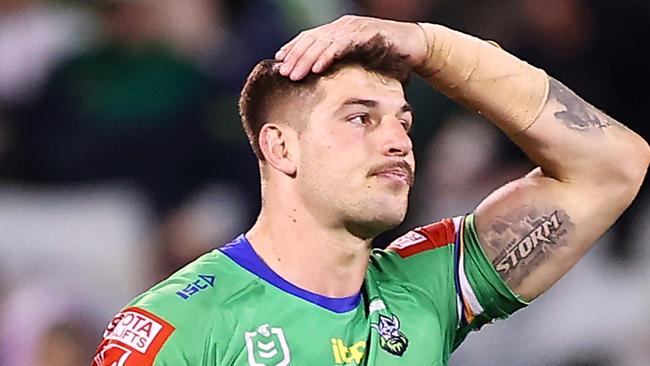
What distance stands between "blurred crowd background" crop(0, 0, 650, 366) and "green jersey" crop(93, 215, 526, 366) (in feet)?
4.45

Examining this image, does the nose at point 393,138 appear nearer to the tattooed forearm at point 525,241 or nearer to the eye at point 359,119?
the eye at point 359,119

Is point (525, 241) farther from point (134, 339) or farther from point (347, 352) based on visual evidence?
point (134, 339)

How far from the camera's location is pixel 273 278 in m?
2.30

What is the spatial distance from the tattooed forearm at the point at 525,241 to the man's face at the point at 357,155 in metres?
0.28

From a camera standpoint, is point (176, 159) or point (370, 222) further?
point (176, 159)

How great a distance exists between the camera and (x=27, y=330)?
3678mm

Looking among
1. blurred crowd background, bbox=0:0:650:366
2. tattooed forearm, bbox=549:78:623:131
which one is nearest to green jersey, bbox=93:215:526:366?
tattooed forearm, bbox=549:78:623:131

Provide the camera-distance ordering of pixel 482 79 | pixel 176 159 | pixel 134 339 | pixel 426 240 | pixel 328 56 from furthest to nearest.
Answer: pixel 176 159
pixel 426 240
pixel 482 79
pixel 328 56
pixel 134 339

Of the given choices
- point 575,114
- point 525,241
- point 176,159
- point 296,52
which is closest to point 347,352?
point 525,241

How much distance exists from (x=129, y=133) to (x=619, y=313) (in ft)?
5.41

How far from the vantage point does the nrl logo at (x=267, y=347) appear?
2.16 metres

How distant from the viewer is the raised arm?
245cm

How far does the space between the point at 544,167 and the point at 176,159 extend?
5.38ft

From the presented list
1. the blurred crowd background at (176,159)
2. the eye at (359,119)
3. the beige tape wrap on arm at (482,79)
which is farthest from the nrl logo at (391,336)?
the blurred crowd background at (176,159)
